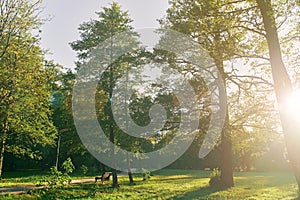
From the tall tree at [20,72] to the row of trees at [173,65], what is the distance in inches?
1.5

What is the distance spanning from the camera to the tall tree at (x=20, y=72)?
12156mm

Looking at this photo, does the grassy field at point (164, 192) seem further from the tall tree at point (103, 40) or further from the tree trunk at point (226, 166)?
the tall tree at point (103, 40)

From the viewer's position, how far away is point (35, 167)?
4606 centimetres

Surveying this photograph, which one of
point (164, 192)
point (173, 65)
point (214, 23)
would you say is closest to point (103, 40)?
point (173, 65)

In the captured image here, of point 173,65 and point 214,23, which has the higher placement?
point 173,65

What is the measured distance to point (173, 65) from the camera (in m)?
15.0

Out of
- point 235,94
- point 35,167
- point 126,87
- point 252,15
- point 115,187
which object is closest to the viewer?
point 252,15

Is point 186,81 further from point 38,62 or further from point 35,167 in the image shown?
point 35,167

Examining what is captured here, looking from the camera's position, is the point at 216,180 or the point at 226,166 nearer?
the point at 226,166

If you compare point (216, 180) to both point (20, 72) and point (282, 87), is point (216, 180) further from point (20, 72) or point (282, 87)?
point (20, 72)

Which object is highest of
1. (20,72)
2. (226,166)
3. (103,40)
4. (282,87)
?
(103,40)

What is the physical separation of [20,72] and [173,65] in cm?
716

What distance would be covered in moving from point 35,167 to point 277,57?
4550 centimetres

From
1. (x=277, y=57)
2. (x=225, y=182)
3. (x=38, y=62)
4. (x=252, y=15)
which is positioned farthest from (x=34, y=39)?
(x=225, y=182)
